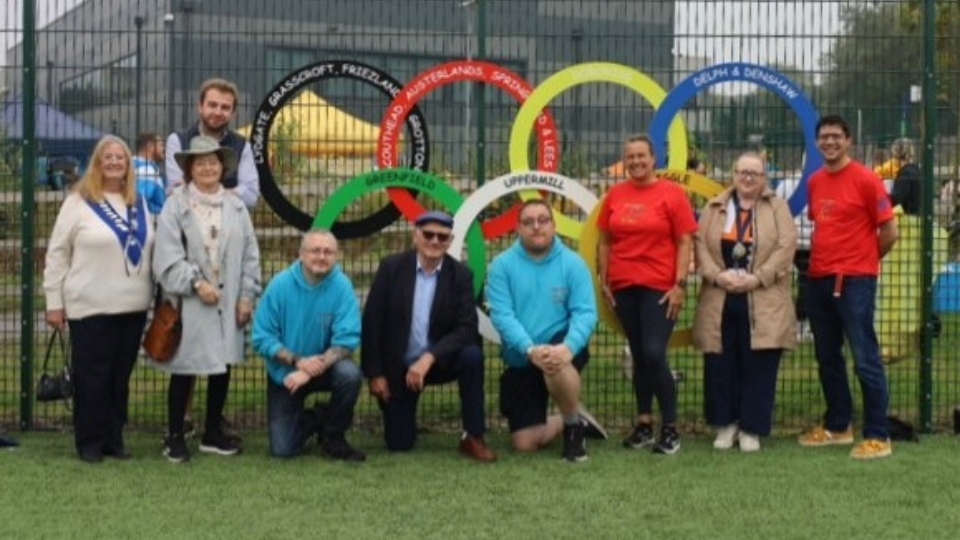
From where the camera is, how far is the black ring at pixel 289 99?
837 cm

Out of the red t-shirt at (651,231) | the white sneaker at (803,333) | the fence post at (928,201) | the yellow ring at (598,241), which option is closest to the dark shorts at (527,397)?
the yellow ring at (598,241)

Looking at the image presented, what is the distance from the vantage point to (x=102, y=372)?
746cm

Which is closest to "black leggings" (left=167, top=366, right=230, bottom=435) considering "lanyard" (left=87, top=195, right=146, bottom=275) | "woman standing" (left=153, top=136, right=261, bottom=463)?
"woman standing" (left=153, top=136, right=261, bottom=463)

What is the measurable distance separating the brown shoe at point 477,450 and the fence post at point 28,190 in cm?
263

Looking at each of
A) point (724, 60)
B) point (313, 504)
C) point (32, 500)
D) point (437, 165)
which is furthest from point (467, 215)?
point (32, 500)

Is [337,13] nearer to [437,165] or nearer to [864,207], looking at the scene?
[437,165]

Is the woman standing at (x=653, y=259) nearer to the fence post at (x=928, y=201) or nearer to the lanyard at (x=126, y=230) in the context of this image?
the fence post at (x=928, y=201)

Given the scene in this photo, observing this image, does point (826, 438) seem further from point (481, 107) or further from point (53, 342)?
point (53, 342)

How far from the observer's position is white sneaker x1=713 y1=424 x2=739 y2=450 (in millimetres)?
8008

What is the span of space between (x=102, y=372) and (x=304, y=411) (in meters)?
1.07

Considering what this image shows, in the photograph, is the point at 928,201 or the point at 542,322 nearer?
the point at 542,322

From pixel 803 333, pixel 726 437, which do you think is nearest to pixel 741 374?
pixel 726 437

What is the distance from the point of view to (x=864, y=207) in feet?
25.3

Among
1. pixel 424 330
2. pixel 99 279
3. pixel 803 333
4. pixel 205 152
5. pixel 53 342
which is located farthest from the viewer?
pixel 803 333
